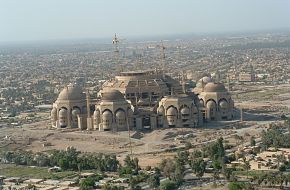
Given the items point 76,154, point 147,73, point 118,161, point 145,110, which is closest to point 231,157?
point 118,161

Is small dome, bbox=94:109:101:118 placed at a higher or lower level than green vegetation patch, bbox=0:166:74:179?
higher

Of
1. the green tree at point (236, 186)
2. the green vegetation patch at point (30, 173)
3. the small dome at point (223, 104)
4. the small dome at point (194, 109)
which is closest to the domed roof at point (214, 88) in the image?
the small dome at point (223, 104)

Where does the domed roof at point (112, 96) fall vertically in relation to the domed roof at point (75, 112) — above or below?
above

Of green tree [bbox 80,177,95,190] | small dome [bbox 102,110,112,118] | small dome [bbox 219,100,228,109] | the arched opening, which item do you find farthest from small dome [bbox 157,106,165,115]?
green tree [bbox 80,177,95,190]

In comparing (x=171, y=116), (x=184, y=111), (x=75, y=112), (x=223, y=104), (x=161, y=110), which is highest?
(x=161, y=110)

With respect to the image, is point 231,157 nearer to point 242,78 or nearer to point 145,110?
point 145,110

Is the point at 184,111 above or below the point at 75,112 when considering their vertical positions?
above

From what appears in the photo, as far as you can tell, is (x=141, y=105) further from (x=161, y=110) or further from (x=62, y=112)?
(x=62, y=112)

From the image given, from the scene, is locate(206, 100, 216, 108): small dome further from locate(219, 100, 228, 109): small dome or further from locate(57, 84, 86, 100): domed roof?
locate(57, 84, 86, 100): domed roof

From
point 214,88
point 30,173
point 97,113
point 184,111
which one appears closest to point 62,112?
point 97,113

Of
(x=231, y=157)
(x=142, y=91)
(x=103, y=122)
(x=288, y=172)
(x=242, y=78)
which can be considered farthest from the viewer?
(x=242, y=78)

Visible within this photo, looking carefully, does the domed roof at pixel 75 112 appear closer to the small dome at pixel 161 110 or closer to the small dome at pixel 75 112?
the small dome at pixel 75 112
